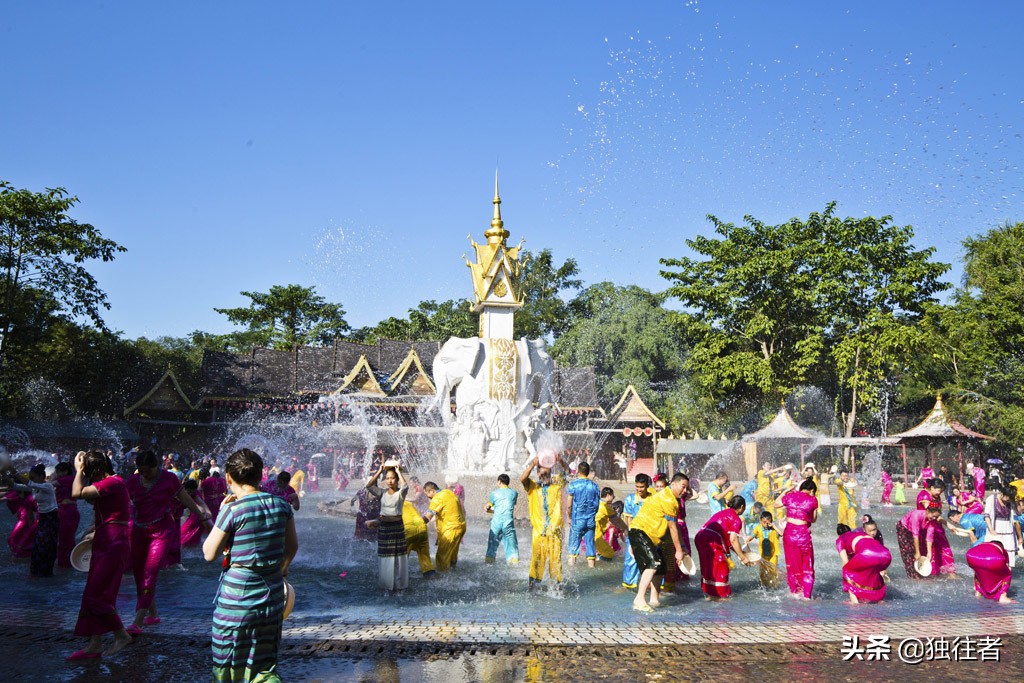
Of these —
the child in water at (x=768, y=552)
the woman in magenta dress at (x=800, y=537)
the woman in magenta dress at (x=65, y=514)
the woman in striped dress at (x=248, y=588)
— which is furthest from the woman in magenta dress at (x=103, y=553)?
the child in water at (x=768, y=552)

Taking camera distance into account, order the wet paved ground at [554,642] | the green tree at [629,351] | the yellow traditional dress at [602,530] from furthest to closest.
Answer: the green tree at [629,351] < the yellow traditional dress at [602,530] < the wet paved ground at [554,642]

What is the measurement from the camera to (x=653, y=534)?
28.3 feet

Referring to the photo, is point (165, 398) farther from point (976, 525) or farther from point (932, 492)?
point (976, 525)

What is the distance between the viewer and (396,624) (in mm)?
7527

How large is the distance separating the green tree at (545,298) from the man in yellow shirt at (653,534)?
41.4 m

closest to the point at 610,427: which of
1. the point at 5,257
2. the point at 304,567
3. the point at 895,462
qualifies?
the point at 895,462

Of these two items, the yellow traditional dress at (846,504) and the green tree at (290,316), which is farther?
the green tree at (290,316)

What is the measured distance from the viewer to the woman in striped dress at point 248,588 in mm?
4125

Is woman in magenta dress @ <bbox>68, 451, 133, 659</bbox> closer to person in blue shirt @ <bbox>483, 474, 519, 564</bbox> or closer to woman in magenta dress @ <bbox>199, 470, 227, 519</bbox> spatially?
person in blue shirt @ <bbox>483, 474, 519, 564</bbox>

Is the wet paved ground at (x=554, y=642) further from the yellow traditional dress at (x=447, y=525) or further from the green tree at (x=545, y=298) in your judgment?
the green tree at (x=545, y=298)

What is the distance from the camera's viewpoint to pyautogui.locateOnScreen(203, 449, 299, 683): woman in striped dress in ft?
13.5

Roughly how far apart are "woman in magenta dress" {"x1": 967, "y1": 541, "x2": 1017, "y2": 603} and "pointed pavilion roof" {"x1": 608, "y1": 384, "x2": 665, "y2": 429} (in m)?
29.5

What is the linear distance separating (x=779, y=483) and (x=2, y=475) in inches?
933

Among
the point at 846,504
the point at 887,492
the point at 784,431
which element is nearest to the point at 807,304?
the point at 784,431
